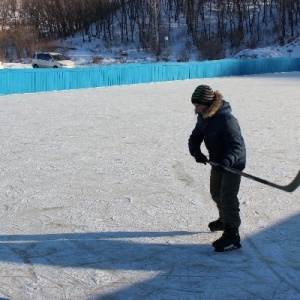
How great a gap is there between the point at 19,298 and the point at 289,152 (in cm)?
580

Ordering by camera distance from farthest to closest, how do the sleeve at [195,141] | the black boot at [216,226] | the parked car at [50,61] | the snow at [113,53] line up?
the snow at [113,53] < the parked car at [50,61] < the black boot at [216,226] < the sleeve at [195,141]

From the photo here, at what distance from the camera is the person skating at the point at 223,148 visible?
4.74 m

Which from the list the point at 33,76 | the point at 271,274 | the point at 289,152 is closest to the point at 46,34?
the point at 33,76

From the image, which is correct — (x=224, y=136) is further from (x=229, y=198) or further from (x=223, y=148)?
(x=229, y=198)

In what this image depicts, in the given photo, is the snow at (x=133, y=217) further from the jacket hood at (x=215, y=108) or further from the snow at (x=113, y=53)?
the snow at (x=113, y=53)

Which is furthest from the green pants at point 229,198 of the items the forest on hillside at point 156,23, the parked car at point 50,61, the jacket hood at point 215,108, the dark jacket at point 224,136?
the forest on hillside at point 156,23

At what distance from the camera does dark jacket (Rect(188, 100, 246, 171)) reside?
4738 millimetres

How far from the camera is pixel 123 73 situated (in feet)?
79.0

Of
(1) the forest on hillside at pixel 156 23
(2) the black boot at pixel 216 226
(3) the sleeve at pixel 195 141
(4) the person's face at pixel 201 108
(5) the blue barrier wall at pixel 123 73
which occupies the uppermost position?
(1) the forest on hillside at pixel 156 23

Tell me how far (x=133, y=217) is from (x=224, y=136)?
1489 millimetres

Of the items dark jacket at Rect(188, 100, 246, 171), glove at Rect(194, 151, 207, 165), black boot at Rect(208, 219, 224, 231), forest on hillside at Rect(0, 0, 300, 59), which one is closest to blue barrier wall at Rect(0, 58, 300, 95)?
black boot at Rect(208, 219, 224, 231)

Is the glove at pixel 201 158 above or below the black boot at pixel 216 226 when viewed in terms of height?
above

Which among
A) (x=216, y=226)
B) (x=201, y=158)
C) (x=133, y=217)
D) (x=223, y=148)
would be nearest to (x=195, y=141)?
(x=201, y=158)

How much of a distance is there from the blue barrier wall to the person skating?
1547 cm
